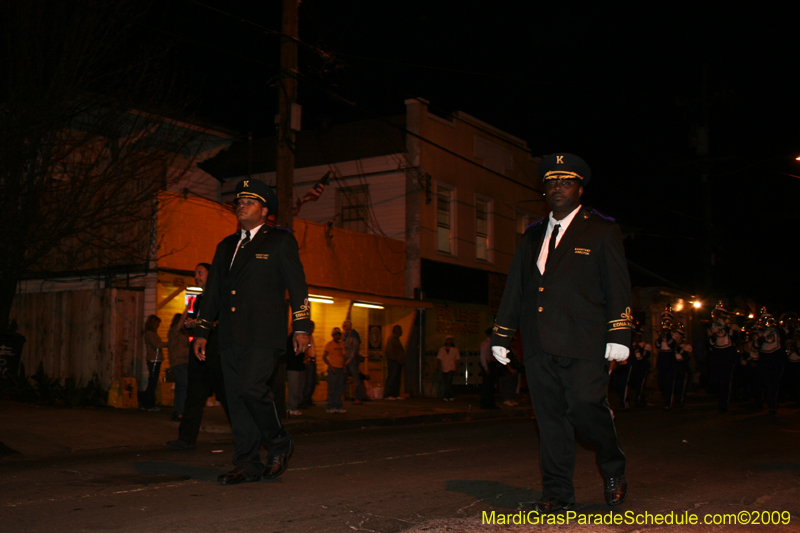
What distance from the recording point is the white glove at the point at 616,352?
4.71 m

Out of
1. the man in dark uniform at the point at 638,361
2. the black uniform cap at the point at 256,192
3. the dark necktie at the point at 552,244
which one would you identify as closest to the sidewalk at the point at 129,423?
the man in dark uniform at the point at 638,361

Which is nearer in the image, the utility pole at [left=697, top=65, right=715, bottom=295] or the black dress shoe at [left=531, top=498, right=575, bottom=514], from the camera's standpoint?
the black dress shoe at [left=531, top=498, right=575, bottom=514]

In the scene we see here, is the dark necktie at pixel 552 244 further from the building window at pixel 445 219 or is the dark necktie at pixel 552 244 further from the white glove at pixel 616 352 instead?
the building window at pixel 445 219

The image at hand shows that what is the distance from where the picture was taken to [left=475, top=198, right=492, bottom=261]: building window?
25.6 meters

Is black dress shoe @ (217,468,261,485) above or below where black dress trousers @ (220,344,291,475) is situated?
below

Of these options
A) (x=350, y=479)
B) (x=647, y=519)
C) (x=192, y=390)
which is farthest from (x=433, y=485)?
(x=192, y=390)

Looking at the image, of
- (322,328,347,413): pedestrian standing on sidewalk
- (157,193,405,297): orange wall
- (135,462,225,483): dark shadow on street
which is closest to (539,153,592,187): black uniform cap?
(135,462,225,483): dark shadow on street

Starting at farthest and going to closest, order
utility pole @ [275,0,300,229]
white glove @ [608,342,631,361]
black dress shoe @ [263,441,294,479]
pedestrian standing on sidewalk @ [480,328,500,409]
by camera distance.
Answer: pedestrian standing on sidewalk @ [480,328,500,409] → utility pole @ [275,0,300,229] → black dress shoe @ [263,441,294,479] → white glove @ [608,342,631,361]

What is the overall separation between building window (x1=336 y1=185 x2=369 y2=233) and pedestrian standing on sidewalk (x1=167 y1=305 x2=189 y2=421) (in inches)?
411

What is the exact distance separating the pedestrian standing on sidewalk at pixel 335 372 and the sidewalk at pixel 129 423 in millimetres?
281

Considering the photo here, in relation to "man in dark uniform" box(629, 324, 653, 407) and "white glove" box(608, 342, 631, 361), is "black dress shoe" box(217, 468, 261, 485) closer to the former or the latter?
"white glove" box(608, 342, 631, 361)

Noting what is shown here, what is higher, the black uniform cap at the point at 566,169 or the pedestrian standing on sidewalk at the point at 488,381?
the black uniform cap at the point at 566,169

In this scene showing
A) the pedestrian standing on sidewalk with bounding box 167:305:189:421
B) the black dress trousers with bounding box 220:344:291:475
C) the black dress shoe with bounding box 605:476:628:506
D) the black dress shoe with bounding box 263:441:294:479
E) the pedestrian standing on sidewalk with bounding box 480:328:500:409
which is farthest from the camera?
the pedestrian standing on sidewalk with bounding box 480:328:500:409

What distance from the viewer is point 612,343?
4770mm
